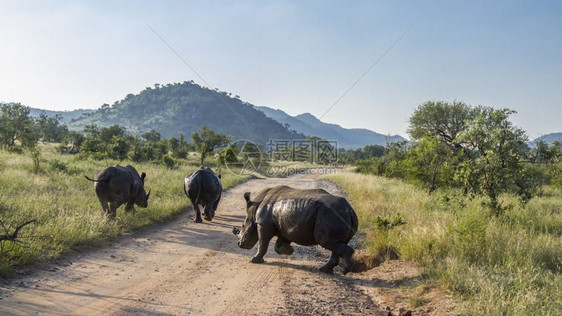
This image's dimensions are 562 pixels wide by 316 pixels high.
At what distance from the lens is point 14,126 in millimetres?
35688

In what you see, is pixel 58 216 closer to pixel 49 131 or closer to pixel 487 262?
pixel 487 262

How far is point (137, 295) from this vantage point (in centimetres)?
532

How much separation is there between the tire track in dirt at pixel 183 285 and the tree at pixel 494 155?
218 inches

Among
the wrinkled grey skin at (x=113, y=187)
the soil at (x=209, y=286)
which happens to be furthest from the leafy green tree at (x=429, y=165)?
the wrinkled grey skin at (x=113, y=187)

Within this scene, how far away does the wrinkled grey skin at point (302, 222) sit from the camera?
20.4 ft

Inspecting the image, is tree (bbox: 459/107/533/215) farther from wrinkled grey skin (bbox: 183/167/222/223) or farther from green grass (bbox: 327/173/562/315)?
wrinkled grey skin (bbox: 183/167/222/223)

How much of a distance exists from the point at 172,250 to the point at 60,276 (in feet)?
8.46

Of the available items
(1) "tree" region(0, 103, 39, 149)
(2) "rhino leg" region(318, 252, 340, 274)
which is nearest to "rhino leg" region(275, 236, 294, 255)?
(2) "rhino leg" region(318, 252, 340, 274)

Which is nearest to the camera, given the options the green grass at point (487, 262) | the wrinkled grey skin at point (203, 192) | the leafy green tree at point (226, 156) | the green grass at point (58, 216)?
the green grass at point (487, 262)

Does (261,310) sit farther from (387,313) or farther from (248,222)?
(248,222)

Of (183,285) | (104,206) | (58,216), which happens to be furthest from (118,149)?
(183,285)

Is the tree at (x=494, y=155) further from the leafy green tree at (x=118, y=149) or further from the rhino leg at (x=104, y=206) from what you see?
the leafy green tree at (x=118, y=149)

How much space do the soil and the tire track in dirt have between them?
0.5 inches

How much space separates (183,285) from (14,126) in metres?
39.6
